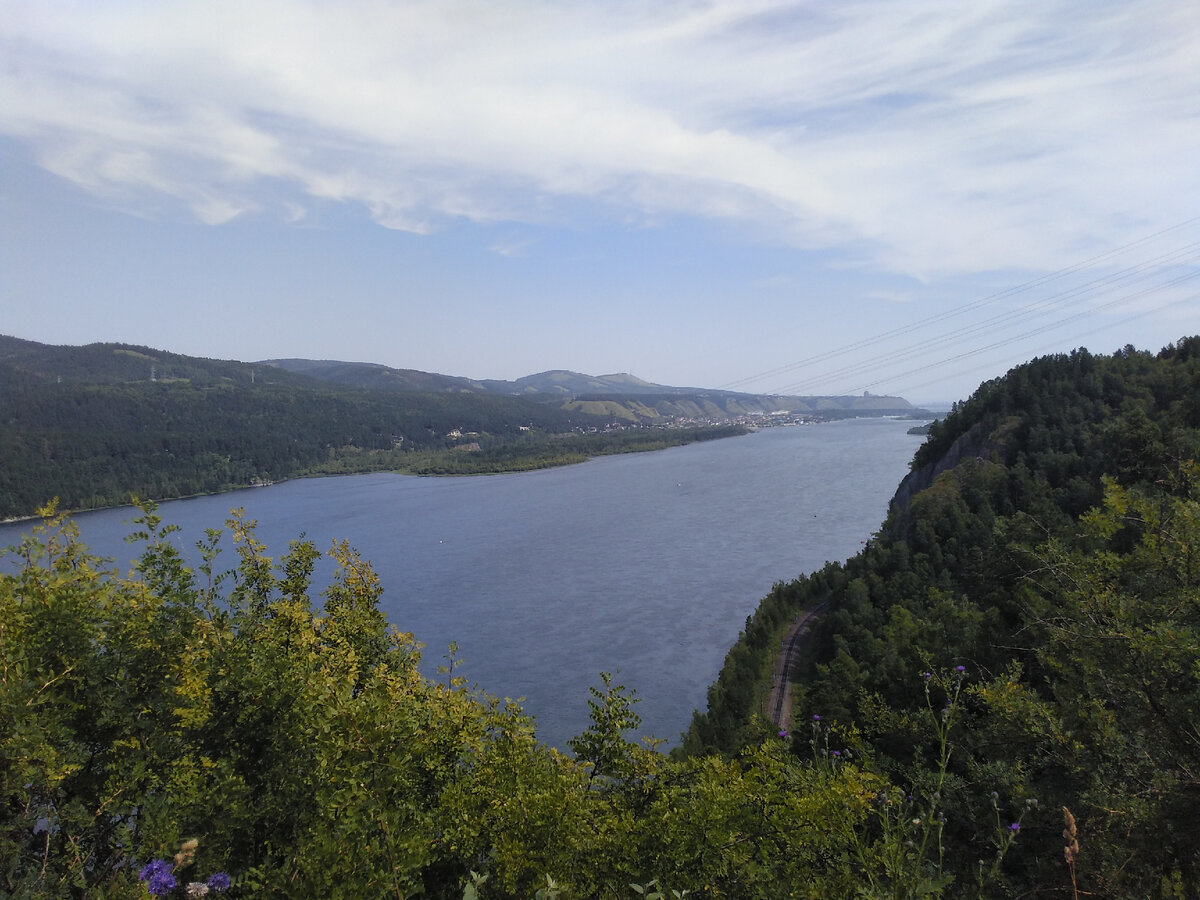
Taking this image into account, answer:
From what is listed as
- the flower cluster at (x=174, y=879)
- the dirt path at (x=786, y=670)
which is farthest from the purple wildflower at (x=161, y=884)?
the dirt path at (x=786, y=670)

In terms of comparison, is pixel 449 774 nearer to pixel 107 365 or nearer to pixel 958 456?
pixel 958 456

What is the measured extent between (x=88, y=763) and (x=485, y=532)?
145 ft

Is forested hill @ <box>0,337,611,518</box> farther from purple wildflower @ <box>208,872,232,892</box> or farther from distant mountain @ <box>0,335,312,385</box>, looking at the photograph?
purple wildflower @ <box>208,872,232,892</box>

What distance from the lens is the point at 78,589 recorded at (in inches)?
180

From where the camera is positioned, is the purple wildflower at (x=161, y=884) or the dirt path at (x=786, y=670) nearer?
the purple wildflower at (x=161, y=884)

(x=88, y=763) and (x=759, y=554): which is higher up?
(x=88, y=763)

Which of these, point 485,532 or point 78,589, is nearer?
point 78,589

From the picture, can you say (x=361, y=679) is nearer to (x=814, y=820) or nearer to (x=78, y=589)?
(x=78, y=589)

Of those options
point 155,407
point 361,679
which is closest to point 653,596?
point 361,679

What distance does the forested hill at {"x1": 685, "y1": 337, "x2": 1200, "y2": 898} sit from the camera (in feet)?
11.0

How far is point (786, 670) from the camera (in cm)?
2153

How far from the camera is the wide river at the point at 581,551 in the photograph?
77.3ft

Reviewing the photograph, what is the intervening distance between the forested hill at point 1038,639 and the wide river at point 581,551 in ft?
12.8

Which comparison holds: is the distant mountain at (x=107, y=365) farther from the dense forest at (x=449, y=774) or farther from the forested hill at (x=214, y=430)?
the dense forest at (x=449, y=774)
